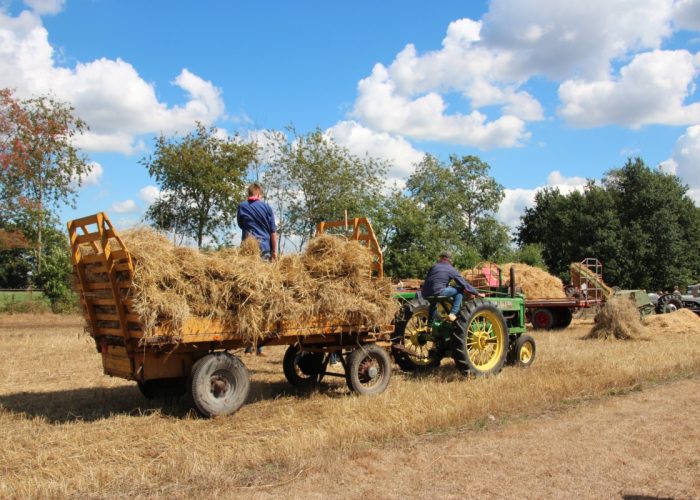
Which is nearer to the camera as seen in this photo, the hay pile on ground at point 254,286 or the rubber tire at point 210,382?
the hay pile on ground at point 254,286

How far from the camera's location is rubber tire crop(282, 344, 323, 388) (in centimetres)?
874

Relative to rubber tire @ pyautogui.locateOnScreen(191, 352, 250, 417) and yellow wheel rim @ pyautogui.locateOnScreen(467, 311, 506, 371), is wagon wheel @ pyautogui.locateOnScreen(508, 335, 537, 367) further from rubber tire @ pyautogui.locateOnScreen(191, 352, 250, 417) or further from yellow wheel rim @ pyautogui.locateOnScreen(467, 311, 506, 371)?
rubber tire @ pyautogui.locateOnScreen(191, 352, 250, 417)

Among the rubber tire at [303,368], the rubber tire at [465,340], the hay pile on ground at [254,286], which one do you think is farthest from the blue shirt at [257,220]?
the rubber tire at [465,340]

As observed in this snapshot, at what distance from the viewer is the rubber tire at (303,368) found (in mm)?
8742

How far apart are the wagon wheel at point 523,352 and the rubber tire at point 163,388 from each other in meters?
5.28

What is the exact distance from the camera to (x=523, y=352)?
1046 centimetres

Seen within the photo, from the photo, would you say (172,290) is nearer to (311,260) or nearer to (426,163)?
(311,260)

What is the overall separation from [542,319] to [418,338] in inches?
388

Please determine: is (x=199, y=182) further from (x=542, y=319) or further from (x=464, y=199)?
(x=464, y=199)

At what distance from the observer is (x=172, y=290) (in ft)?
20.6

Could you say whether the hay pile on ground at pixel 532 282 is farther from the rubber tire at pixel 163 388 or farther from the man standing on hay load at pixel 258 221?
the rubber tire at pixel 163 388

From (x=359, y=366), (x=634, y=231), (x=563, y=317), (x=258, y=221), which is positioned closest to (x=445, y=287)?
(x=359, y=366)

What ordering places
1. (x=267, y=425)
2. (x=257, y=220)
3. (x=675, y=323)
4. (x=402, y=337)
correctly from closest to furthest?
1. (x=267, y=425)
2. (x=257, y=220)
3. (x=402, y=337)
4. (x=675, y=323)

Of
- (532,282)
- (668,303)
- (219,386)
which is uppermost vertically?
(532,282)
